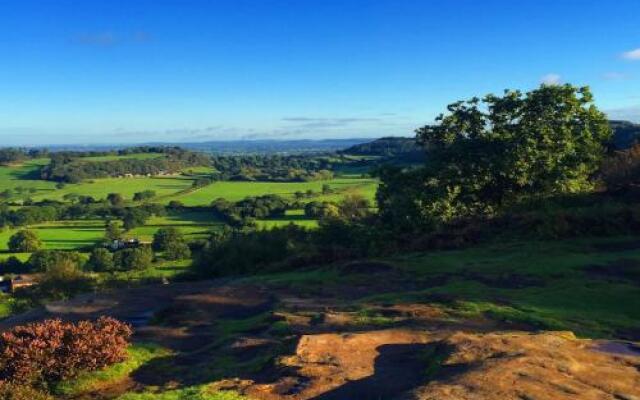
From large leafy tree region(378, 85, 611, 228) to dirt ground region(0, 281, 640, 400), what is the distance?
15.1 metres

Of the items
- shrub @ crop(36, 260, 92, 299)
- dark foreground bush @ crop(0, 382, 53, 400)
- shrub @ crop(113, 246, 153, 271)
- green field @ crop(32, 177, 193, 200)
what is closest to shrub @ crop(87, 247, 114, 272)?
shrub @ crop(113, 246, 153, 271)

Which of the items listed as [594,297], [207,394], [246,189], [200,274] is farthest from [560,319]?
[246,189]

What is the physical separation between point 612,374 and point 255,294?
11.6m

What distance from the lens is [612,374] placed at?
27.4 feet

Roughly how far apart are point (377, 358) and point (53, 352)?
19.5 feet

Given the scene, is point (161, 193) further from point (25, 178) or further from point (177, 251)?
point (177, 251)

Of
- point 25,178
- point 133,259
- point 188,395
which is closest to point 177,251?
point 133,259

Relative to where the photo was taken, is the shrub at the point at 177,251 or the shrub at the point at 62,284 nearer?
the shrub at the point at 62,284

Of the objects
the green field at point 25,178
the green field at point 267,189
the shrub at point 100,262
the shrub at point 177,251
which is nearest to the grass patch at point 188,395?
the shrub at point 100,262

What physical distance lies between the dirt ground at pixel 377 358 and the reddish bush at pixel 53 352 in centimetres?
67

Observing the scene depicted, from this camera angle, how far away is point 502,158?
2912 cm

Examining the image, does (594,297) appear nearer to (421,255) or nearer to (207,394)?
(421,255)

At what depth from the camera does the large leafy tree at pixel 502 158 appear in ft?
95.1

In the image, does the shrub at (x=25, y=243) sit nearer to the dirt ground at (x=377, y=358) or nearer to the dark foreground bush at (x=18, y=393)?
the dirt ground at (x=377, y=358)
